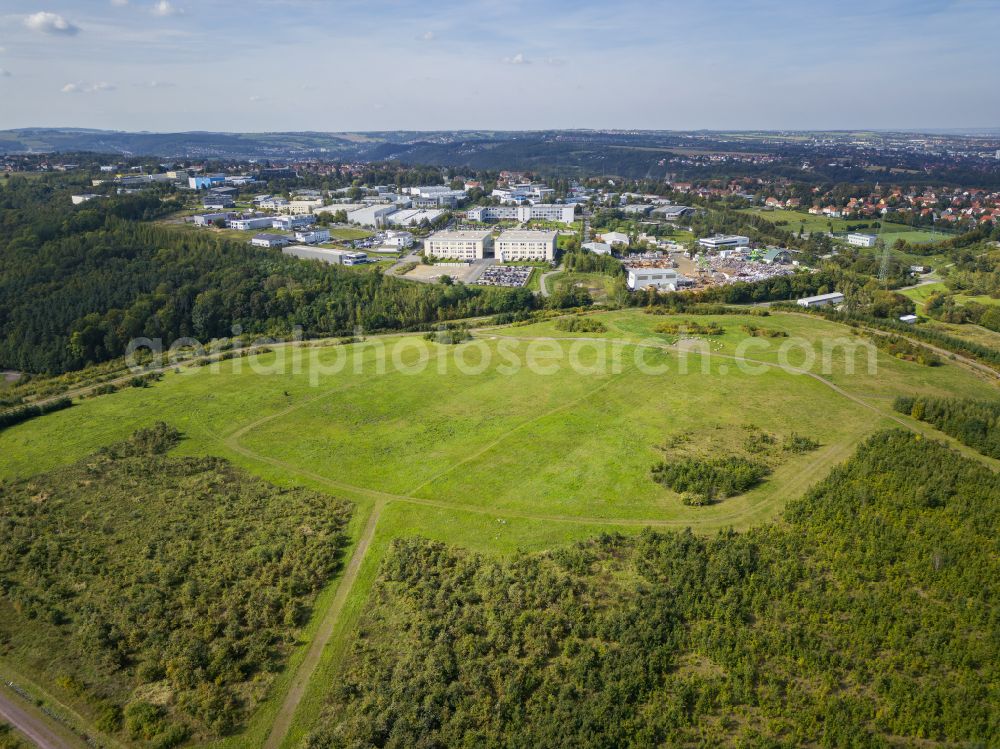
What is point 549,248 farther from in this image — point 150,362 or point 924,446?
point 924,446

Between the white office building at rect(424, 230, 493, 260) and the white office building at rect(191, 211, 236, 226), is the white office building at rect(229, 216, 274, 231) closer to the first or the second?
the white office building at rect(191, 211, 236, 226)

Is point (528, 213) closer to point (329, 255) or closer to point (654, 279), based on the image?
point (329, 255)

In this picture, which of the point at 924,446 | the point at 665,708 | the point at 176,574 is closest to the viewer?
the point at 665,708

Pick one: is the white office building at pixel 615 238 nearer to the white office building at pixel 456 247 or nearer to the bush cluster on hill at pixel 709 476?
the white office building at pixel 456 247

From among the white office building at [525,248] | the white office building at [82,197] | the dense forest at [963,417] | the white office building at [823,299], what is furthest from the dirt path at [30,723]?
the white office building at [82,197]

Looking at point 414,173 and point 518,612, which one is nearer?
point 518,612

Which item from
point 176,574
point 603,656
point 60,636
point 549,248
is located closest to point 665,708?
point 603,656
